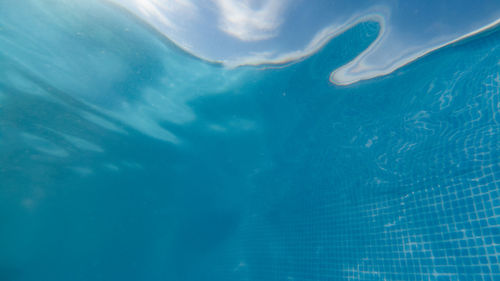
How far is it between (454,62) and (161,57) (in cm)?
978

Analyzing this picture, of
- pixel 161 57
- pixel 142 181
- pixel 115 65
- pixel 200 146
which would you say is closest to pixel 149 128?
pixel 200 146

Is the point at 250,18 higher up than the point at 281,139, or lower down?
lower down

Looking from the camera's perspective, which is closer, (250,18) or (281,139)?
(250,18)

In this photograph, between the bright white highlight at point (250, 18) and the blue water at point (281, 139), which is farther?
the blue water at point (281, 139)

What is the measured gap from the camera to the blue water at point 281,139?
759 centimetres

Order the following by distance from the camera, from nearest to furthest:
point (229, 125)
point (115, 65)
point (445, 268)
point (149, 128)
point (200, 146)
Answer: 1. point (445, 268)
2. point (115, 65)
3. point (229, 125)
4. point (149, 128)
5. point (200, 146)

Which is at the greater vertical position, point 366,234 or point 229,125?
point 229,125

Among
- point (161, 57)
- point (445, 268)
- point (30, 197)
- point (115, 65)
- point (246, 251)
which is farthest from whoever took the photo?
point (30, 197)

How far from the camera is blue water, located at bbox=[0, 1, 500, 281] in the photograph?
7.59 meters

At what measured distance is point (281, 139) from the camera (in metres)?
13.3

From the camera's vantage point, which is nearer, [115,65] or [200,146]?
[115,65]

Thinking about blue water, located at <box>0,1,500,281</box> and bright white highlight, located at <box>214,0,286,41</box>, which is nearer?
bright white highlight, located at <box>214,0,286,41</box>

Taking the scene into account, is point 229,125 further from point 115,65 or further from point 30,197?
point 30,197

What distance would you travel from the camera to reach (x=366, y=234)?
406 inches
